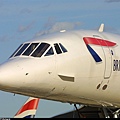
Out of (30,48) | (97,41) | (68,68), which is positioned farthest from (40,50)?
(97,41)

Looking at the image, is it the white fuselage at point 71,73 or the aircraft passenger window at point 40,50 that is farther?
the aircraft passenger window at point 40,50

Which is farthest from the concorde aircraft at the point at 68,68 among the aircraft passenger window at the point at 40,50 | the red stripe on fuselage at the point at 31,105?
the red stripe on fuselage at the point at 31,105

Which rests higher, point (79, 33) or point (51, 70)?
point (79, 33)

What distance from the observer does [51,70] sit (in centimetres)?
2977

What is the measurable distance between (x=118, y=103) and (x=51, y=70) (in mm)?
5948

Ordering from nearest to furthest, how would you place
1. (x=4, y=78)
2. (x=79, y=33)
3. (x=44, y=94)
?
1. (x=4, y=78)
2. (x=44, y=94)
3. (x=79, y=33)

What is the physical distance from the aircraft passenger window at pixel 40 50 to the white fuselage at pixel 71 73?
0.19 metres

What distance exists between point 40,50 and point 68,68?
4.94ft

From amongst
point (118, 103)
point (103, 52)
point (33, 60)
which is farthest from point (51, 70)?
point (118, 103)

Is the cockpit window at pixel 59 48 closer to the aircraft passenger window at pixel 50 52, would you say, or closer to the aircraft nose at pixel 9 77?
the aircraft passenger window at pixel 50 52

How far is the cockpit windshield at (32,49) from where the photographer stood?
30.2 meters

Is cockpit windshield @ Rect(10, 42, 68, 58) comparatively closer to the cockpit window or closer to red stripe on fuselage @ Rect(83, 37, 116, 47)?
the cockpit window

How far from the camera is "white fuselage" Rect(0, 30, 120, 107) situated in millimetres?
28875

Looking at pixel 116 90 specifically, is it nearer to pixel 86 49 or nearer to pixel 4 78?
pixel 86 49
